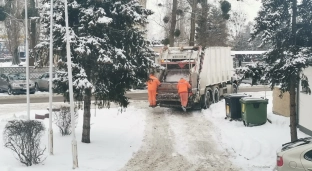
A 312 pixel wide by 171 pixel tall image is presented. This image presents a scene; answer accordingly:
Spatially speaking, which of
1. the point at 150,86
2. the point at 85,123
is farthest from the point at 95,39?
the point at 150,86

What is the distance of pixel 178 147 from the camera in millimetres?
13945

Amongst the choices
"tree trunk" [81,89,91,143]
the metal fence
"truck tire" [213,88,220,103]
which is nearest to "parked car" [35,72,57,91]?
the metal fence

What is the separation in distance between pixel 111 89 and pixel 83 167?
124 inches

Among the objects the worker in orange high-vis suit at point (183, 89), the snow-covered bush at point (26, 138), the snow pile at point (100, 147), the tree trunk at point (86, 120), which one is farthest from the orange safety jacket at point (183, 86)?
the snow-covered bush at point (26, 138)

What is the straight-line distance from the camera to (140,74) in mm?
13688

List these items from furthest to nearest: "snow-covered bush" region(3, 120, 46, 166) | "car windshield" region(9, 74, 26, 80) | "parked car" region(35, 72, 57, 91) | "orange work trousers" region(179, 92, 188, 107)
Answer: "parked car" region(35, 72, 57, 91), "car windshield" region(9, 74, 26, 80), "orange work trousers" region(179, 92, 188, 107), "snow-covered bush" region(3, 120, 46, 166)

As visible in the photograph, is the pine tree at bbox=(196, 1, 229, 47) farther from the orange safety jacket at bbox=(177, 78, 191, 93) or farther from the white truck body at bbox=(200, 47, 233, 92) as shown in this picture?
the orange safety jacket at bbox=(177, 78, 191, 93)

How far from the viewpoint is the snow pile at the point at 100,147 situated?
1112 cm

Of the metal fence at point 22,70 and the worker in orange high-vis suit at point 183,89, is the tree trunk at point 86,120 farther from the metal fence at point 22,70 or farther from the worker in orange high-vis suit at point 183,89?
the metal fence at point 22,70

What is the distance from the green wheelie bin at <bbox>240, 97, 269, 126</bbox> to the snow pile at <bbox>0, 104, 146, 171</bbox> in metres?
3.93

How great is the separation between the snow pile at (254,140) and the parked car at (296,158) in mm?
2727

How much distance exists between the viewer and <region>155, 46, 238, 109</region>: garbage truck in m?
20.4

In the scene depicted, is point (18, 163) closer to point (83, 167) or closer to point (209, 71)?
point (83, 167)

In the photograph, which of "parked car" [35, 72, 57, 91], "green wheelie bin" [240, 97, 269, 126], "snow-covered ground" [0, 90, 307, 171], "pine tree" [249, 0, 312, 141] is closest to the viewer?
"pine tree" [249, 0, 312, 141]
